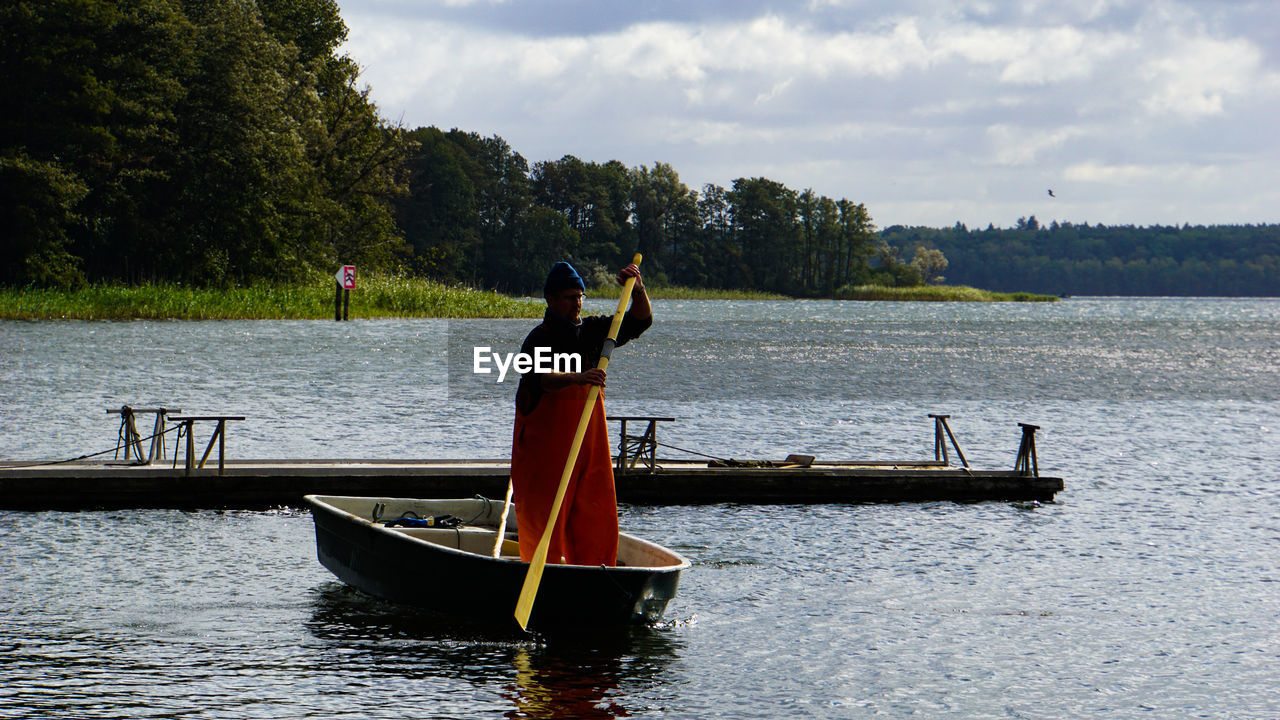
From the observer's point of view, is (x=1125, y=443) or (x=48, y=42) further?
(x=48, y=42)

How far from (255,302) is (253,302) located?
→ 0.10 meters

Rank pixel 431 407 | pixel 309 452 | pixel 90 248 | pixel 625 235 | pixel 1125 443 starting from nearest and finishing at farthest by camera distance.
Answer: pixel 309 452
pixel 1125 443
pixel 431 407
pixel 90 248
pixel 625 235

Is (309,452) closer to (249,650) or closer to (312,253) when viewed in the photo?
(249,650)

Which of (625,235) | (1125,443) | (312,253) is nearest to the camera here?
(1125,443)

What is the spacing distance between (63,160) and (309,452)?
45201 millimetres

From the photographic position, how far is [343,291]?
65.8 metres

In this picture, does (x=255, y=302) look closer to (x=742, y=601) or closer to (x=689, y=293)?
(x=742, y=601)

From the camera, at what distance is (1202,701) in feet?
30.4

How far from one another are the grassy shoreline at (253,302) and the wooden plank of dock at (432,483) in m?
44.6

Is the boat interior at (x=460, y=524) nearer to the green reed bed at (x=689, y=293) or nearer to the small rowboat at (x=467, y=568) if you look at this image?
the small rowboat at (x=467, y=568)

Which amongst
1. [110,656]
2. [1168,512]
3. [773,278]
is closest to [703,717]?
[110,656]

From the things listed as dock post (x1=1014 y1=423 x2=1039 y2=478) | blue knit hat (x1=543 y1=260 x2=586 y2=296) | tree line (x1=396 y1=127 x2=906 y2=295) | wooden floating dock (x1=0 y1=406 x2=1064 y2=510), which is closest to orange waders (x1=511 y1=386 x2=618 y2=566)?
blue knit hat (x1=543 y1=260 x2=586 y2=296)

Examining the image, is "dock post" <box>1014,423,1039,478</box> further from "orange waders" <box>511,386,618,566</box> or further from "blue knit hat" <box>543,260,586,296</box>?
"blue knit hat" <box>543,260,586,296</box>

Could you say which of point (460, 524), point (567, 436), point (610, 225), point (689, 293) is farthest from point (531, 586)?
point (689, 293)
